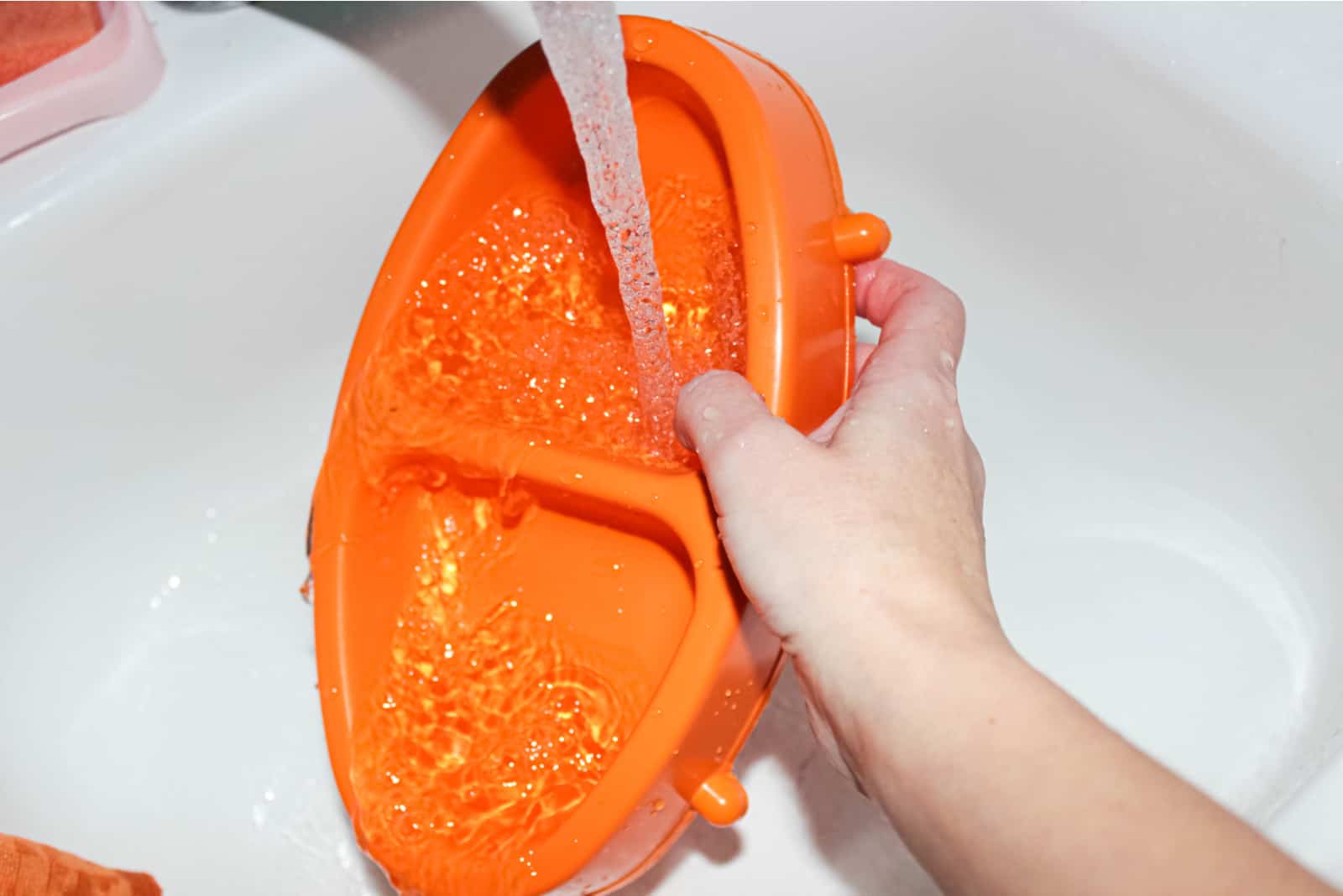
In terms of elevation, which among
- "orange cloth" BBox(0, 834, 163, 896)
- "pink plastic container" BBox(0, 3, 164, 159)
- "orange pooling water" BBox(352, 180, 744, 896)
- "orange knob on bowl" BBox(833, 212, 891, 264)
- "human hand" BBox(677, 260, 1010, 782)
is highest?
"orange knob on bowl" BBox(833, 212, 891, 264)

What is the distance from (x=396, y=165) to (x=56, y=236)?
26 cm

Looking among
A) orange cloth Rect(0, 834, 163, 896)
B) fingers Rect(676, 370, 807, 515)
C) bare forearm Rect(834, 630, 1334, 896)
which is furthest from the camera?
orange cloth Rect(0, 834, 163, 896)

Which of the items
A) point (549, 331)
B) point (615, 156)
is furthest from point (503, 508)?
point (615, 156)

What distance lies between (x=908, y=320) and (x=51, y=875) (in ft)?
1.99

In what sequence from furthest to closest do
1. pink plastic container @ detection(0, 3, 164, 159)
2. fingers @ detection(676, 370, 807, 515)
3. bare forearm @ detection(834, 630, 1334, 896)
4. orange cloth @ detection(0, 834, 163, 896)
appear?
1. pink plastic container @ detection(0, 3, 164, 159)
2. orange cloth @ detection(0, 834, 163, 896)
3. fingers @ detection(676, 370, 807, 515)
4. bare forearm @ detection(834, 630, 1334, 896)

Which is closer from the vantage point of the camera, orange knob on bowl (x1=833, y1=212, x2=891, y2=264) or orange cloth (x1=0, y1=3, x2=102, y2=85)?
orange knob on bowl (x1=833, y1=212, x2=891, y2=264)

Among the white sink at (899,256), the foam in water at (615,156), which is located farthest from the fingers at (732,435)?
the white sink at (899,256)

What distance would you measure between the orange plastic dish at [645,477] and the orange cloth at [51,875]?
0.17 meters

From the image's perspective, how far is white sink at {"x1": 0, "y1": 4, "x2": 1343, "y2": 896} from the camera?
2.78 ft

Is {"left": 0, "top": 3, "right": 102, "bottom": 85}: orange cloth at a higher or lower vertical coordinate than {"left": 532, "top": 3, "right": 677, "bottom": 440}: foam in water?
lower

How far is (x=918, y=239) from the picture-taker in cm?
107

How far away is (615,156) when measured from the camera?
2.25ft

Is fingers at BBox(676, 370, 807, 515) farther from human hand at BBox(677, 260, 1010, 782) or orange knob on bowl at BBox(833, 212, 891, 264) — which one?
orange knob on bowl at BBox(833, 212, 891, 264)

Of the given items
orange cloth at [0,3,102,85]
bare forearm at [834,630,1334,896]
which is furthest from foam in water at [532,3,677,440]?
orange cloth at [0,3,102,85]
